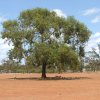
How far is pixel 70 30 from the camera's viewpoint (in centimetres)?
5544

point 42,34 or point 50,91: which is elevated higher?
point 42,34

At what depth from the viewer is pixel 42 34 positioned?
52625 mm

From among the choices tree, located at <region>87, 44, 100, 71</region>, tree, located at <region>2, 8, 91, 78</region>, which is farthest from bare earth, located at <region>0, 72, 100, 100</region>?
tree, located at <region>87, 44, 100, 71</region>

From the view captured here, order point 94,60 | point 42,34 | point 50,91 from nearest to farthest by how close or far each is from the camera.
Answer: point 50,91 → point 42,34 → point 94,60

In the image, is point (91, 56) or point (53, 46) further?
point (91, 56)

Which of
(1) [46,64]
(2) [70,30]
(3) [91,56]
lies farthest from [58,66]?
(3) [91,56]

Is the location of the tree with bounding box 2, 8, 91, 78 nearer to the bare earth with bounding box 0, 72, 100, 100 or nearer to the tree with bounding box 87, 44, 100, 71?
the bare earth with bounding box 0, 72, 100, 100

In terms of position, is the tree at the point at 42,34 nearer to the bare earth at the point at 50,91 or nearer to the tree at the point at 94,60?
the bare earth at the point at 50,91

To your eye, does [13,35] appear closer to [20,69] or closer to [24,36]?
[24,36]

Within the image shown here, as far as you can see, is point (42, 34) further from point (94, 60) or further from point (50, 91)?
point (94, 60)

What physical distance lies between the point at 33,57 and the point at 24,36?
3603 millimetres

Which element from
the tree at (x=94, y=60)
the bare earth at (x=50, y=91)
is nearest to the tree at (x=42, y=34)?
the bare earth at (x=50, y=91)

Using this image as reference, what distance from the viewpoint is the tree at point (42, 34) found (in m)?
50.6

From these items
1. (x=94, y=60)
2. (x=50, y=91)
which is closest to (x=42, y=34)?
(x=50, y=91)
